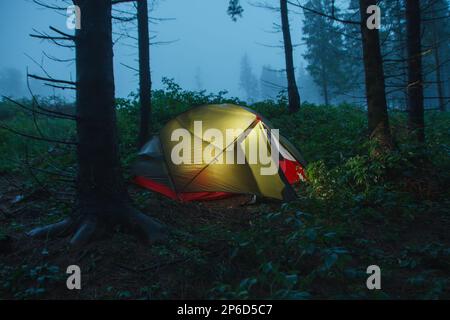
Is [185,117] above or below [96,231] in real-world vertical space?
above

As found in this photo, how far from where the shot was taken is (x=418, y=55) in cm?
734

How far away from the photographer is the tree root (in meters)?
4.54

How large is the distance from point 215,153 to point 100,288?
4.15 m

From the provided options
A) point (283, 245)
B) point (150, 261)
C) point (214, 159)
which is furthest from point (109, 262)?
point (214, 159)

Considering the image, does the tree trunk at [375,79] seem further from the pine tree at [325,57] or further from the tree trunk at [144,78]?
the pine tree at [325,57]

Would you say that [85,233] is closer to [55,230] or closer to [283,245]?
[55,230]

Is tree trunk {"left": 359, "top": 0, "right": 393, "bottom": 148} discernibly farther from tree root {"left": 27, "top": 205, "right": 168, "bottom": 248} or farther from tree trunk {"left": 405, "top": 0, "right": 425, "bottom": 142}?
tree root {"left": 27, "top": 205, "right": 168, "bottom": 248}

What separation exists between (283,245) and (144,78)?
793cm

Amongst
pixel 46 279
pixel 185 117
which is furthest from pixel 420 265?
pixel 185 117

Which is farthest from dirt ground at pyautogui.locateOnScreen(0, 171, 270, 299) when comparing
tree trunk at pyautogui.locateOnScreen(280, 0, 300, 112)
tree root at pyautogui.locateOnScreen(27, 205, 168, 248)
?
tree trunk at pyautogui.locateOnScreen(280, 0, 300, 112)

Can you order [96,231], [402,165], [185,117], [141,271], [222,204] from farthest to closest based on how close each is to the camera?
[185,117] → [222,204] → [402,165] → [96,231] → [141,271]

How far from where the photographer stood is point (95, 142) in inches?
185

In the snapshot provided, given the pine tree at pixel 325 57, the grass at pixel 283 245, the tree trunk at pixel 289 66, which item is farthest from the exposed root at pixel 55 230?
the pine tree at pixel 325 57

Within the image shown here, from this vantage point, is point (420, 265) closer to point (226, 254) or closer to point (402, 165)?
point (226, 254)
